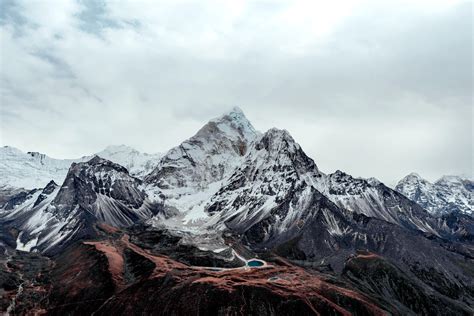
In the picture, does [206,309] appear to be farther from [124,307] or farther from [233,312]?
[124,307]


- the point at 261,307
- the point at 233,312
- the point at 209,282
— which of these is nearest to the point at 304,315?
the point at 261,307

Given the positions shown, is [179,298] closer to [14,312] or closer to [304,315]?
[304,315]

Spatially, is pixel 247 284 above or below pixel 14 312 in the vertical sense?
above

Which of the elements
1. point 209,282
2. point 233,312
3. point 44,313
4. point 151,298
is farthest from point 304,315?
point 44,313

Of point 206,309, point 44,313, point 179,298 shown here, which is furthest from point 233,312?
point 44,313

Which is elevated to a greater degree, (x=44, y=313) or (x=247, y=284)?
(x=247, y=284)

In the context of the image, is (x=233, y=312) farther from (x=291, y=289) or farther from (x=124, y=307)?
(x=124, y=307)

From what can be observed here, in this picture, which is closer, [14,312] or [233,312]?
[233,312]
